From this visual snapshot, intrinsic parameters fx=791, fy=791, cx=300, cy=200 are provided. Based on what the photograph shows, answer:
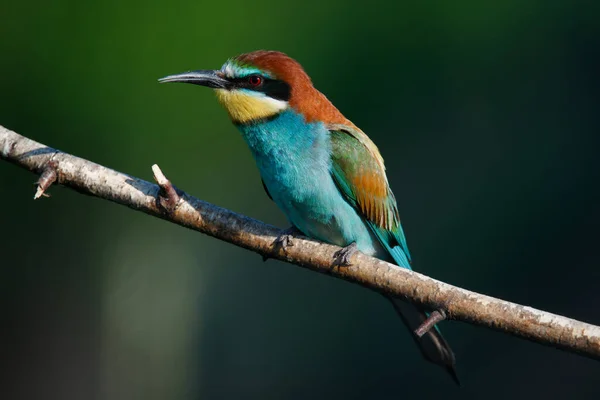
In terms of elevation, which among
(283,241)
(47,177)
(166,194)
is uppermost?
(47,177)

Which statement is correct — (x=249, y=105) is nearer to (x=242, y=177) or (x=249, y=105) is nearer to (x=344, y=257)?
(x=344, y=257)

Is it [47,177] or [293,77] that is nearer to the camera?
[47,177]

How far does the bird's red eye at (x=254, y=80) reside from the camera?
2.95m

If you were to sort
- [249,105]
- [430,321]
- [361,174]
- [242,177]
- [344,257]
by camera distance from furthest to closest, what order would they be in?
[242,177] → [361,174] → [249,105] → [344,257] → [430,321]

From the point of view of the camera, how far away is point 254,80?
2957 millimetres

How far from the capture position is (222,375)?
4.08m

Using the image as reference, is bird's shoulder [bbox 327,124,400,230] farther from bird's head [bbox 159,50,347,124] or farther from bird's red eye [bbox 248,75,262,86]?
bird's red eye [bbox 248,75,262,86]

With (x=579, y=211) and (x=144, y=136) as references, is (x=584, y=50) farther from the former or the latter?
(x=144, y=136)

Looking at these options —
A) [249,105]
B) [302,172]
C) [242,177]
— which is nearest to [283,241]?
[302,172]

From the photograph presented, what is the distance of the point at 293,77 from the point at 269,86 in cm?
10

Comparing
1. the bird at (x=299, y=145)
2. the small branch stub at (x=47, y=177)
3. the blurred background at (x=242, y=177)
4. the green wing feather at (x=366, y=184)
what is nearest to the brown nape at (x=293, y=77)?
the bird at (x=299, y=145)

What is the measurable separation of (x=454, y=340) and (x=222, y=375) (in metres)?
1.20

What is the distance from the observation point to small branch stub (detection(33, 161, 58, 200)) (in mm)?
2451

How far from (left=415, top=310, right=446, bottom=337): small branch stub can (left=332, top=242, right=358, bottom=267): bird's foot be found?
→ 35 cm
